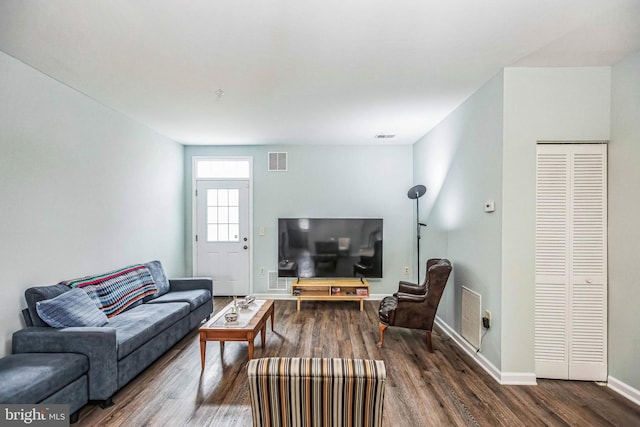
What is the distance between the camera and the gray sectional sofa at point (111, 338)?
7.15ft

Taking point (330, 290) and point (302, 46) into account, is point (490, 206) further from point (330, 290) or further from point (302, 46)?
point (330, 290)

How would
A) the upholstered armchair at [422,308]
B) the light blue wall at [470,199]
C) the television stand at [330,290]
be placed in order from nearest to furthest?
the light blue wall at [470,199]
the upholstered armchair at [422,308]
the television stand at [330,290]

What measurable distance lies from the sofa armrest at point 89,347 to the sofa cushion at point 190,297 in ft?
4.24

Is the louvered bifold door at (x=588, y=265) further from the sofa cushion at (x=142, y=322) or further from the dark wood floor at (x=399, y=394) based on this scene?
the sofa cushion at (x=142, y=322)

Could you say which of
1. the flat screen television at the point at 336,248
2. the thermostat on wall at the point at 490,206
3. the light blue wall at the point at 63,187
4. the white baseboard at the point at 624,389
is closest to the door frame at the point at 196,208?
the flat screen television at the point at 336,248

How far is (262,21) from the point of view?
188 centimetres

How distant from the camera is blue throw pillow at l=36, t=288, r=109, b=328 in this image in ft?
7.54

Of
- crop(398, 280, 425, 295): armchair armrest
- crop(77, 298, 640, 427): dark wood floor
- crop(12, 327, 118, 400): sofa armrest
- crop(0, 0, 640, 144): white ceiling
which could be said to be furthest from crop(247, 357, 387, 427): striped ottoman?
crop(398, 280, 425, 295): armchair armrest

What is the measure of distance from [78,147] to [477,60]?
3.89 metres

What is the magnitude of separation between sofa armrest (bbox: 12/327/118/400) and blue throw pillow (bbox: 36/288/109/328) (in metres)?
0.12

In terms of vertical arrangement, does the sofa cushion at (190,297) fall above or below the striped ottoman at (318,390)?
below

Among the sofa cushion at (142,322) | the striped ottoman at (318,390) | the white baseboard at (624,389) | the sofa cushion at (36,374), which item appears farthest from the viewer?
the sofa cushion at (142,322)

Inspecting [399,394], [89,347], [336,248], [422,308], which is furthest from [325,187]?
[89,347]

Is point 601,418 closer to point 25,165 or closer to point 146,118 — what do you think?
point 25,165
